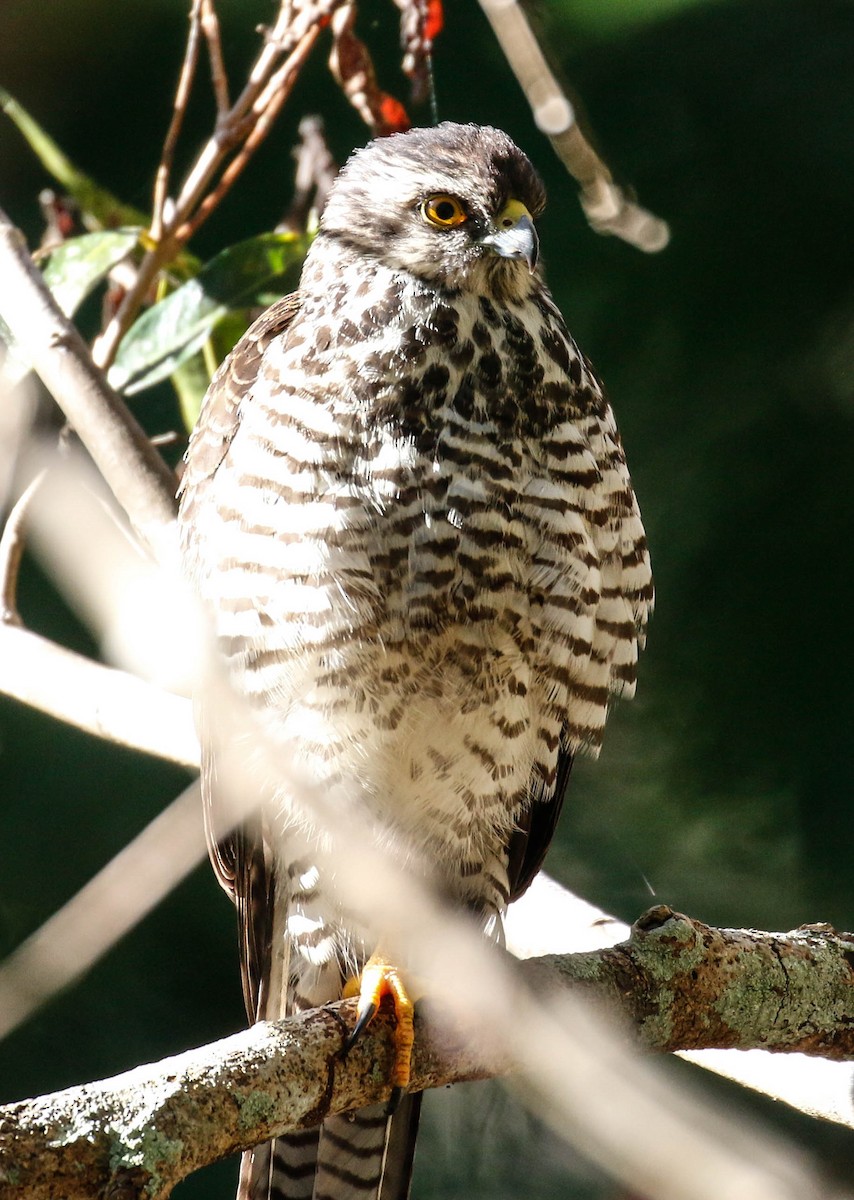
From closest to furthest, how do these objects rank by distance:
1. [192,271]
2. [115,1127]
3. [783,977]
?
[115,1127], [783,977], [192,271]

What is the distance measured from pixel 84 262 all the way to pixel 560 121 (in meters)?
1.47

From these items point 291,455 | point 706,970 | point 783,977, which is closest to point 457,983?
point 706,970

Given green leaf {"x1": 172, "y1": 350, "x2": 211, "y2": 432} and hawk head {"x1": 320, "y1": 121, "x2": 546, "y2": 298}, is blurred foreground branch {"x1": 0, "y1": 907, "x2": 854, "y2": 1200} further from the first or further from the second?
green leaf {"x1": 172, "y1": 350, "x2": 211, "y2": 432}

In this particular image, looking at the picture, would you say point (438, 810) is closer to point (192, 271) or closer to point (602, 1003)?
point (602, 1003)

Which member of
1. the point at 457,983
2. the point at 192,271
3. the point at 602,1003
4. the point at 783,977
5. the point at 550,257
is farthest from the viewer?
the point at 550,257

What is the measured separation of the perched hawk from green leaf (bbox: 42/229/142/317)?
0.47m

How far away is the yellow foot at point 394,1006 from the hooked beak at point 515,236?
3.07 feet

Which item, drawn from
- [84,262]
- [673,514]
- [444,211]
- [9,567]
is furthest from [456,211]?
[673,514]

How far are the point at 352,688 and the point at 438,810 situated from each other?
0.27 m

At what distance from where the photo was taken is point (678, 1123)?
0.66 meters

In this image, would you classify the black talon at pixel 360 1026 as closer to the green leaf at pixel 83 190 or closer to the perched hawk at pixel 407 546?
the perched hawk at pixel 407 546

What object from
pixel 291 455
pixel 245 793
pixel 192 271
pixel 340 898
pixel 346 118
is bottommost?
pixel 340 898

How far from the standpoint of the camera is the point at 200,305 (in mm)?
2330

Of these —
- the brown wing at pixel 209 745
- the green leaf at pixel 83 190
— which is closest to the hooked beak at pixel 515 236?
the brown wing at pixel 209 745
